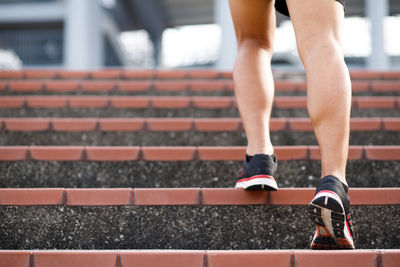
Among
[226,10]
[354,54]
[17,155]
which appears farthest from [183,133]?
[354,54]

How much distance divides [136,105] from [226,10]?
11.7ft

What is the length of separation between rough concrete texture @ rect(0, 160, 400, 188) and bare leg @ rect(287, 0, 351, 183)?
2.03 ft

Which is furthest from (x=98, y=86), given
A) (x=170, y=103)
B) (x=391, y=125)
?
(x=391, y=125)

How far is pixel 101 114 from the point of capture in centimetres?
267

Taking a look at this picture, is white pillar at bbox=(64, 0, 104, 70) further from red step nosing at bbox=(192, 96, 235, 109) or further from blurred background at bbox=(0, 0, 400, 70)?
red step nosing at bbox=(192, 96, 235, 109)

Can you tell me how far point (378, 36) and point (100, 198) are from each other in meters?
6.26

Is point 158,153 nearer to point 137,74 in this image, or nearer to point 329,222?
point 329,222

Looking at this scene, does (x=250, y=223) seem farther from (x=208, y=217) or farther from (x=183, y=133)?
(x=183, y=133)

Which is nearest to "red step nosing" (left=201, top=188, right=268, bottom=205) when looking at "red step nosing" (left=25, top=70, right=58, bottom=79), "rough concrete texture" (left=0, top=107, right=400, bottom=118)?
"rough concrete texture" (left=0, top=107, right=400, bottom=118)

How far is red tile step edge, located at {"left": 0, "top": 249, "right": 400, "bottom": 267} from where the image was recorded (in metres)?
1.07

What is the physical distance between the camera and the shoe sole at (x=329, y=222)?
1073 millimetres

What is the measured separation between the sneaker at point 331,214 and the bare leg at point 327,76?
0.05m

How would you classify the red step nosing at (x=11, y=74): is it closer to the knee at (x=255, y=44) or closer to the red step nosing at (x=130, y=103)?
the red step nosing at (x=130, y=103)

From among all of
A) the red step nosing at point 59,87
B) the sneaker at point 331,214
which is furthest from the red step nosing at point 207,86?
the sneaker at point 331,214
